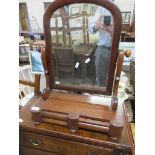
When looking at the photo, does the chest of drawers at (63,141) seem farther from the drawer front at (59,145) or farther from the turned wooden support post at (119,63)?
the turned wooden support post at (119,63)

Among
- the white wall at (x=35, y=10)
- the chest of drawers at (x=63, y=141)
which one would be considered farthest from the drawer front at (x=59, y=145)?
the white wall at (x=35, y=10)

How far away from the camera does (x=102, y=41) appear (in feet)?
→ 2.59

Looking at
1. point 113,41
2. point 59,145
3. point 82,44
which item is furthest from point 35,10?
point 59,145

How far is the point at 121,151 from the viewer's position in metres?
0.70

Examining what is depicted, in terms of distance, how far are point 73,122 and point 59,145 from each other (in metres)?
0.16

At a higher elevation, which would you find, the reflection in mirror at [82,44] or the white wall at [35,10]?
the white wall at [35,10]

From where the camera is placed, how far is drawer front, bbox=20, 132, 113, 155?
737 mm

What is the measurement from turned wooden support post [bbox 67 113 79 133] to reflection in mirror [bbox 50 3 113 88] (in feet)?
0.70

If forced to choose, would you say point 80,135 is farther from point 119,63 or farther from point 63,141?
point 119,63

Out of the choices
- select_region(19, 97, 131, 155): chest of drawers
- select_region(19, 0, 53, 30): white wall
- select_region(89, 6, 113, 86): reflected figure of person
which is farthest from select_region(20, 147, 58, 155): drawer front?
select_region(19, 0, 53, 30): white wall

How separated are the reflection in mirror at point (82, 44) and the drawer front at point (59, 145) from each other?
290 millimetres

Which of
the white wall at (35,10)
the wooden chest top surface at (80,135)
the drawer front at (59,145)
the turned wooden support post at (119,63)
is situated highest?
the white wall at (35,10)

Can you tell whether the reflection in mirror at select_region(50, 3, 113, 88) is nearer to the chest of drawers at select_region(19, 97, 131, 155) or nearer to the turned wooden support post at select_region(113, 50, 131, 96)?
the turned wooden support post at select_region(113, 50, 131, 96)

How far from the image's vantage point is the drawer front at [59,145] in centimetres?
74
